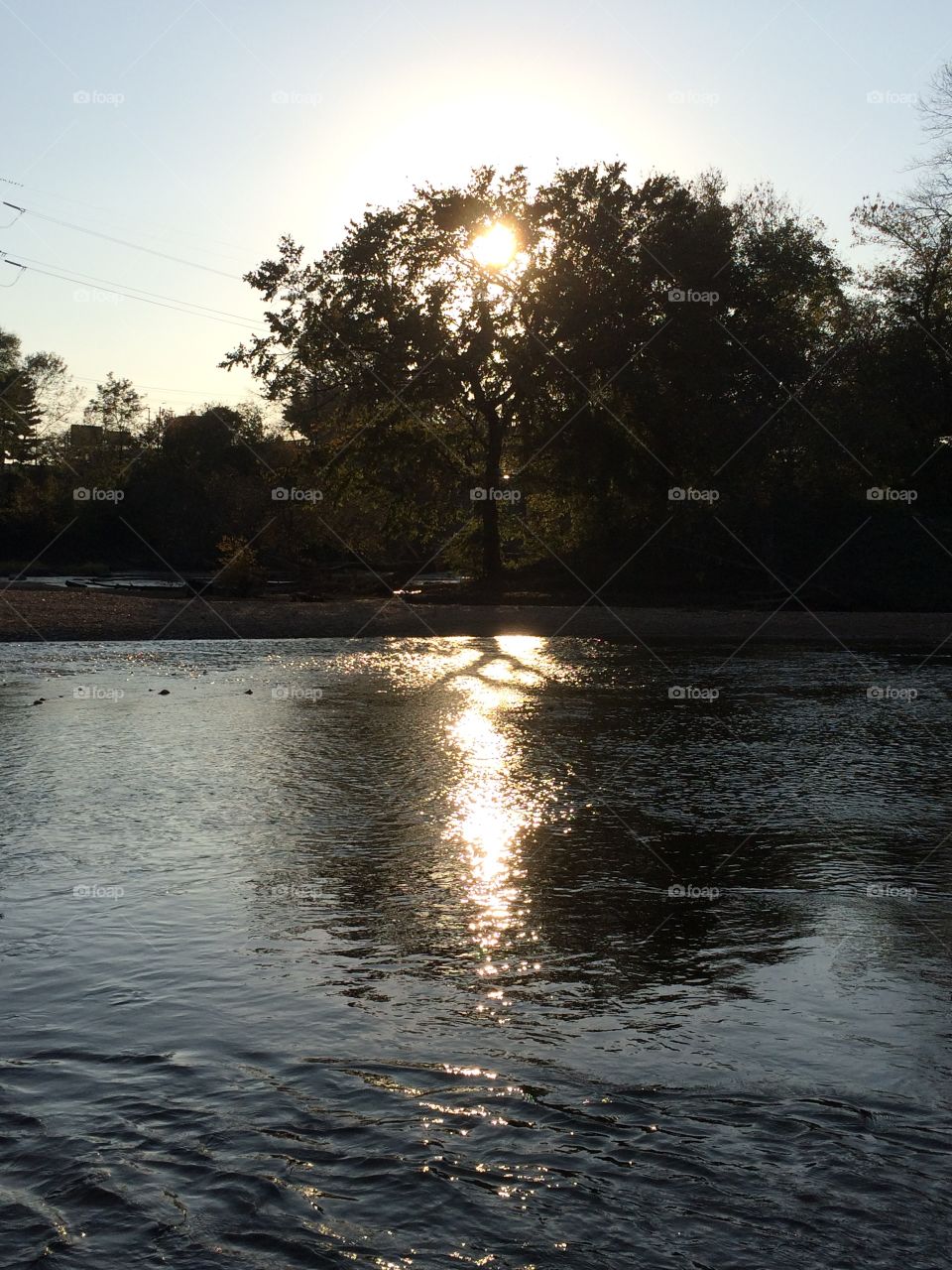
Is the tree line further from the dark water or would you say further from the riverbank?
the dark water

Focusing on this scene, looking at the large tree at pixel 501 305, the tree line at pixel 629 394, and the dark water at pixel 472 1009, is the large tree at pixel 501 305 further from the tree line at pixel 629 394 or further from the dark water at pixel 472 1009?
the dark water at pixel 472 1009

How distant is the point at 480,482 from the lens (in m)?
40.0

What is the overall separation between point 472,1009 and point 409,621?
2345 cm

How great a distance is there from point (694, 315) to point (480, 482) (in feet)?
26.3

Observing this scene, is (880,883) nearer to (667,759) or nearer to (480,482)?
(667,759)

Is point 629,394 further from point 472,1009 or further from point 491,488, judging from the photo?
point 472,1009

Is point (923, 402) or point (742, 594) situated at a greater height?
point (923, 402)

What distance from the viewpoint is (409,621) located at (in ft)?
92.5

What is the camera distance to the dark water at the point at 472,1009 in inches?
132

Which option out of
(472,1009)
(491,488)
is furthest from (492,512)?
(472,1009)

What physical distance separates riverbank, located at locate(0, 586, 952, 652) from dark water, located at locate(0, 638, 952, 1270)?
45.6ft

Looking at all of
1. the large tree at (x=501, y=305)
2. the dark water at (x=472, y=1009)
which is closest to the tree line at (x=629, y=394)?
the large tree at (x=501, y=305)

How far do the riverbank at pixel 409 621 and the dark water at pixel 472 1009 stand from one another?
13.9m

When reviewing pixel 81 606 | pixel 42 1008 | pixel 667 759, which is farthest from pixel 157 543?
pixel 42 1008
